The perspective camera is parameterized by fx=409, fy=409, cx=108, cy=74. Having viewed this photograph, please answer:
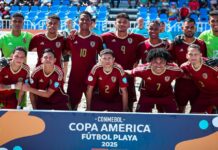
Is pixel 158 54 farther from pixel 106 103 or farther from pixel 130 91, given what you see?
pixel 130 91

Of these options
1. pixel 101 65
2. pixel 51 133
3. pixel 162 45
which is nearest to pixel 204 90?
pixel 162 45

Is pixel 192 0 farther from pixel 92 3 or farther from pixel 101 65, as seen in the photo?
pixel 101 65

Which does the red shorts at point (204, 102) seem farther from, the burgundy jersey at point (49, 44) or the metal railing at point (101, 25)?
the metal railing at point (101, 25)

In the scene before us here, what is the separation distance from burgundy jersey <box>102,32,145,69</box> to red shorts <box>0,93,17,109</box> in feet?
5.85

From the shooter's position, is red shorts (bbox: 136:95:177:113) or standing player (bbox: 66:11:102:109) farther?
standing player (bbox: 66:11:102:109)

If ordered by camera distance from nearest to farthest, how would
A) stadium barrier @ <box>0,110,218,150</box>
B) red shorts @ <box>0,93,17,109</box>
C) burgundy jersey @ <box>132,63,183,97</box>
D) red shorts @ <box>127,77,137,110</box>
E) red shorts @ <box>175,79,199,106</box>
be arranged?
stadium barrier @ <box>0,110,218,150</box> → burgundy jersey @ <box>132,63,183,97</box> → red shorts @ <box>0,93,17,109</box> → red shorts @ <box>175,79,199,106</box> → red shorts @ <box>127,77,137,110</box>

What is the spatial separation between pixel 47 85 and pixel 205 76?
2353 mm

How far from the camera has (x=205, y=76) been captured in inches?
237

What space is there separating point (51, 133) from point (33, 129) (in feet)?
0.70

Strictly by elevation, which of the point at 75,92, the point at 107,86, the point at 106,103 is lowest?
the point at 106,103

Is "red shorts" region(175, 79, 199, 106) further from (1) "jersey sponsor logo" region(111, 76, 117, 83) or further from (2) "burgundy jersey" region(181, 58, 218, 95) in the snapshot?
(1) "jersey sponsor logo" region(111, 76, 117, 83)

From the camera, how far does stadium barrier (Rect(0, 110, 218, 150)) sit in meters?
4.68

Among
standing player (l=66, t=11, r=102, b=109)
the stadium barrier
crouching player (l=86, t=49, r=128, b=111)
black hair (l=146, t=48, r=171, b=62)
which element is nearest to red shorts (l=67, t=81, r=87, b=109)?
standing player (l=66, t=11, r=102, b=109)

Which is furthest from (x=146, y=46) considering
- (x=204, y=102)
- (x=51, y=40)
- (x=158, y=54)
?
(x=51, y=40)
